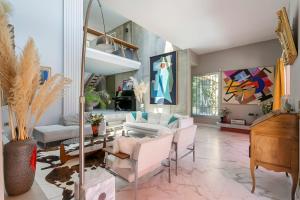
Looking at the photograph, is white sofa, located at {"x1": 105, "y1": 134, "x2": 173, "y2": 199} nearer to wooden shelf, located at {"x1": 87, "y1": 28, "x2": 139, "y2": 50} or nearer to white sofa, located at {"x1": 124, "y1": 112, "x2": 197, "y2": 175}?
white sofa, located at {"x1": 124, "y1": 112, "x2": 197, "y2": 175}

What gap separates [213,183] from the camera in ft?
7.61

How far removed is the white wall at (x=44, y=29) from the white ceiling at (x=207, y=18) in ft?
6.74

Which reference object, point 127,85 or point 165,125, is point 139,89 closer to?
point 127,85

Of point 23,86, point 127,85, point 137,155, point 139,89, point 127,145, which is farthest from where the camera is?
point 127,85

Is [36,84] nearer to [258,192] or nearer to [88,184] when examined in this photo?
[88,184]

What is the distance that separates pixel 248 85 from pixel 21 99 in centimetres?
654

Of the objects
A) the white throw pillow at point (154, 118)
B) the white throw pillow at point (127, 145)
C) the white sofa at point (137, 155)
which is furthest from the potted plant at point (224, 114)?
the white throw pillow at point (127, 145)

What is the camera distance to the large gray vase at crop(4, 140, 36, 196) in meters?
0.88

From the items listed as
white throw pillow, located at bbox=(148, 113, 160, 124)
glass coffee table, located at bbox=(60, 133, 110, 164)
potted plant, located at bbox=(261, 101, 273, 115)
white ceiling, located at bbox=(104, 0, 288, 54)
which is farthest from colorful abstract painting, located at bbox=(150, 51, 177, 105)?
glass coffee table, located at bbox=(60, 133, 110, 164)

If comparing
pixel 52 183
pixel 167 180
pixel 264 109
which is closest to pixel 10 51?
pixel 52 183

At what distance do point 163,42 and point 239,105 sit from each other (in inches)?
165

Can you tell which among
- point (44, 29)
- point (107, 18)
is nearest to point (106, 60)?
point (44, 29)

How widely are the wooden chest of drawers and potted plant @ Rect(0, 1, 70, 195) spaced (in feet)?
7.94

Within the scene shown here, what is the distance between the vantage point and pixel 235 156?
11.2ft
